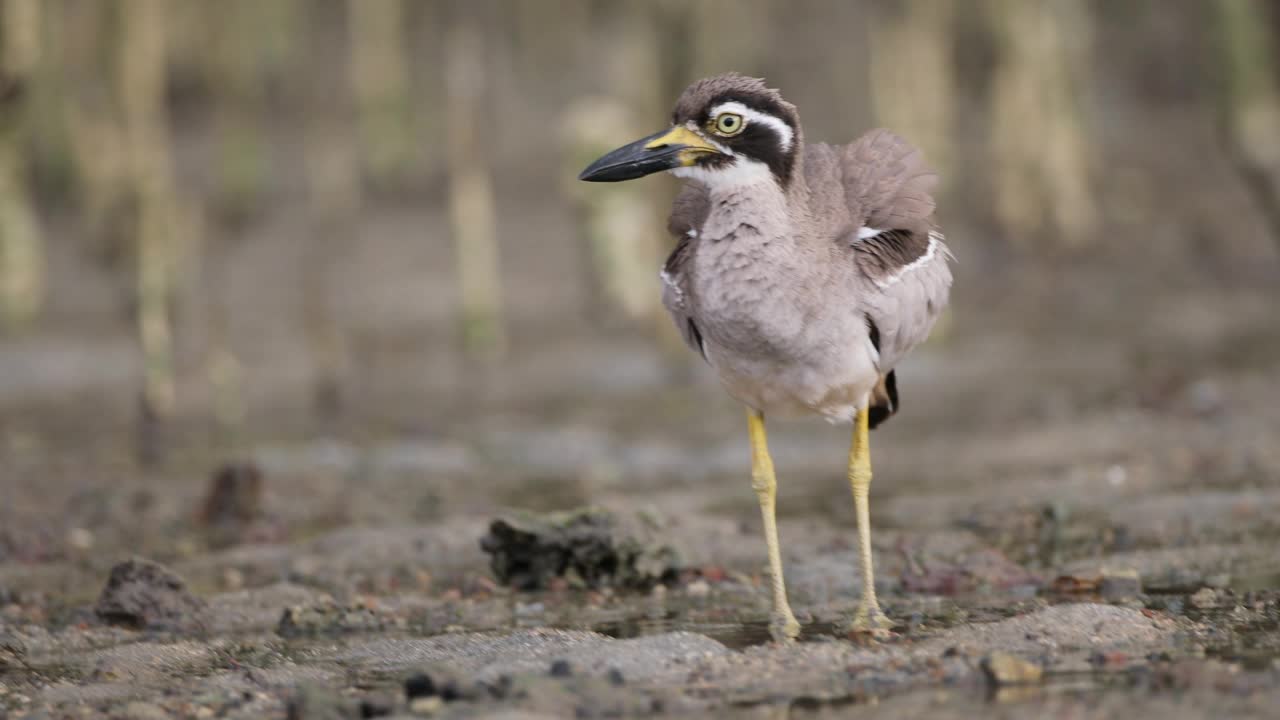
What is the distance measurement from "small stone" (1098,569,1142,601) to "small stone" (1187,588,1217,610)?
28cm

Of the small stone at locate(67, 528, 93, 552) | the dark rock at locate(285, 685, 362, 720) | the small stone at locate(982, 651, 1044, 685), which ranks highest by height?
the small stone at locate(67, 528, 93, 552)

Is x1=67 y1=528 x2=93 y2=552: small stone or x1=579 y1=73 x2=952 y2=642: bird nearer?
x1=579 y1=73 x2=952 y2=642: bird

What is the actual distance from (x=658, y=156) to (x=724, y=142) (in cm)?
28

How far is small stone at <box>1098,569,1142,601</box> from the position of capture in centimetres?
768

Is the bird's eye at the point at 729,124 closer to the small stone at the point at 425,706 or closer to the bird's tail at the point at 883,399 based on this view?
the bird's tail at the point at 883,399

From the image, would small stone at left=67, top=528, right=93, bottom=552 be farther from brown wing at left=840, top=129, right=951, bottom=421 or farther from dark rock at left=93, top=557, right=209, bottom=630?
brown wing at left=840, top=129, right=951, bottom=421

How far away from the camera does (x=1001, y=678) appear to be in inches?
233

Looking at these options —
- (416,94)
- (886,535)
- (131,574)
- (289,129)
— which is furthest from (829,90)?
(131,574)

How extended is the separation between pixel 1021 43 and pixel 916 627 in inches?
791

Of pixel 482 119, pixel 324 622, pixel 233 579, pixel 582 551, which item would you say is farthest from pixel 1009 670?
pixel 482 119

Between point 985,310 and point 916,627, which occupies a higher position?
point 985,310

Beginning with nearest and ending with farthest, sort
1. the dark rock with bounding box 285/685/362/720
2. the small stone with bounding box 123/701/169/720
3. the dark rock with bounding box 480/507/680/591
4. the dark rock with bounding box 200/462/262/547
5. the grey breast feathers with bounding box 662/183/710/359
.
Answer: the dark rock with bounding box 285/685/362/720 < the small stone with bounding box 123/701/169/720 < the grey breast feathers with bounding box 662/183/710/359 < the dark rock with bounding box 480/507/680/591 < the dark rock with bounding box 200/462/262/547

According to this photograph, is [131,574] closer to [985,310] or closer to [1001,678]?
[1001,678]

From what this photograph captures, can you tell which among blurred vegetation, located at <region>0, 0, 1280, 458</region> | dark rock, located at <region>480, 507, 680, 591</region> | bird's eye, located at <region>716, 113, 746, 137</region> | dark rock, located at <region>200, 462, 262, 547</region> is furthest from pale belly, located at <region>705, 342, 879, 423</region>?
blurred vegetation, located at <region>0, 0, 1280, 458</region>
